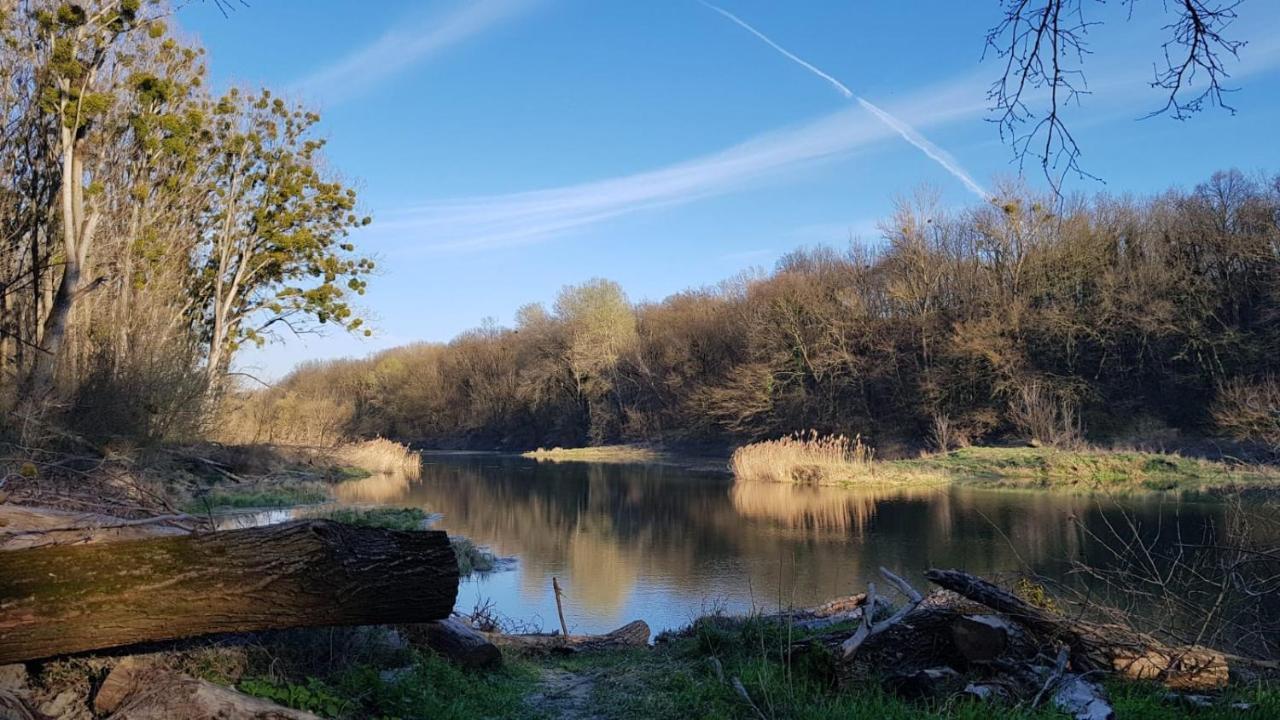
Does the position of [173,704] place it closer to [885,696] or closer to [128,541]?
[128,541]

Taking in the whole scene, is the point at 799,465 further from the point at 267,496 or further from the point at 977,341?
the point at 267,496

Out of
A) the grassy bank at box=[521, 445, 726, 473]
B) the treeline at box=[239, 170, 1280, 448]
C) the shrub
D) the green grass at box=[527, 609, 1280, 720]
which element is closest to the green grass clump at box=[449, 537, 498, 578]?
the green grass at box=[527, 609, 1280, 720]

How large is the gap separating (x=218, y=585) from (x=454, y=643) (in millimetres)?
2401

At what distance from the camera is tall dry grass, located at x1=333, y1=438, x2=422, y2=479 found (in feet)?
109

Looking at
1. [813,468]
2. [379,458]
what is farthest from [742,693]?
[379,458]

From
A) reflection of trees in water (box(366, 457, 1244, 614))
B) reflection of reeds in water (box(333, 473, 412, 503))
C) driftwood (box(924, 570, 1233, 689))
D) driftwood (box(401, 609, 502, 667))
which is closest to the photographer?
driftwood (box(924, 570, 1233, 689))

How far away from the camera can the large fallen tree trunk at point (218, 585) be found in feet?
12.3

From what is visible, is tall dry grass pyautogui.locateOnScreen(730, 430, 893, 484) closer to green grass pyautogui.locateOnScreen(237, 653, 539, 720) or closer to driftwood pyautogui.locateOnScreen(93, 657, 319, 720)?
green grass pyautogui.locateOnScreen(237, 653, 539, 720)

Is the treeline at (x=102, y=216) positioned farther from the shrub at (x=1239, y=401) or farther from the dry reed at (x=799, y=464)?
the shrub at (x=1239, y=401)

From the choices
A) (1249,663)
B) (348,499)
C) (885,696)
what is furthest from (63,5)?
(1249,663)

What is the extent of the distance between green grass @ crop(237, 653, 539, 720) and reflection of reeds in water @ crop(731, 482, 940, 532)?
14072mm

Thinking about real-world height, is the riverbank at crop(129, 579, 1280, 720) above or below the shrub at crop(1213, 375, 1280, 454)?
below

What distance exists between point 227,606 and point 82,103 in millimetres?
14354

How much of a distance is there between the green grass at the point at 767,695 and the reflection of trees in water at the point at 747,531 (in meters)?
2.31
